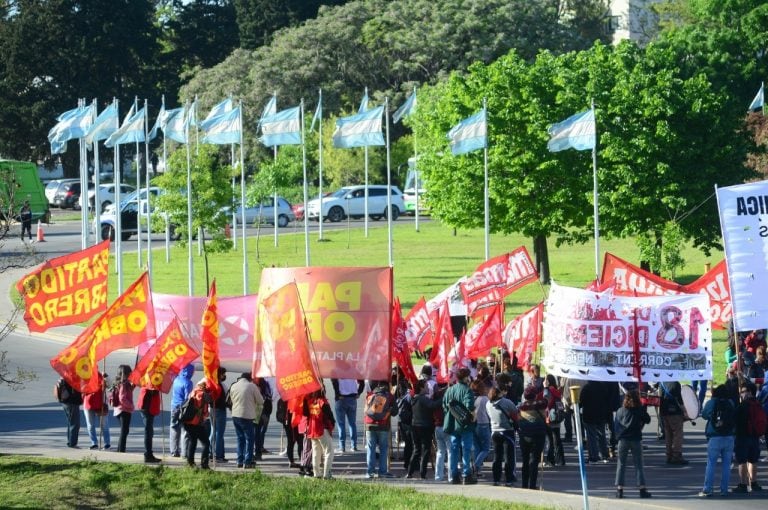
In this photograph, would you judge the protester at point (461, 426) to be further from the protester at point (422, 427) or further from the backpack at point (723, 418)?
the backpack at point (723, 418)

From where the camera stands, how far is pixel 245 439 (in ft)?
65.2

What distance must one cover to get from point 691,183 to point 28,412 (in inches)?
823

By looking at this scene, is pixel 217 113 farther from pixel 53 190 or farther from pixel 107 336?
pixel 53 190

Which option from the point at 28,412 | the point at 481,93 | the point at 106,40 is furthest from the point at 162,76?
the point at 28,412

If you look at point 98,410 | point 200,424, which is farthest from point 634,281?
point 98,410

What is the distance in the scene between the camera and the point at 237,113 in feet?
129

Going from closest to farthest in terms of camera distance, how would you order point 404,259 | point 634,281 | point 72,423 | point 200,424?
1. point 200,424
2. point 72,423
3. point 634,281
4. point 404,259

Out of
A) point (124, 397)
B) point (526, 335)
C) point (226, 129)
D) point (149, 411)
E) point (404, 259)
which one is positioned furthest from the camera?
point (404, 259)

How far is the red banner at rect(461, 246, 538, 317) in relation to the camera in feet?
81.7

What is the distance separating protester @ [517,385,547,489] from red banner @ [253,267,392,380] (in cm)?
199

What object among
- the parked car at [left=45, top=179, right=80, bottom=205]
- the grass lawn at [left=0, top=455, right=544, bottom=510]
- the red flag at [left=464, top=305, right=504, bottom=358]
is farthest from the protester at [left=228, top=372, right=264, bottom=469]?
the parked car at [left=45, top=179, right=80, bottom=205]

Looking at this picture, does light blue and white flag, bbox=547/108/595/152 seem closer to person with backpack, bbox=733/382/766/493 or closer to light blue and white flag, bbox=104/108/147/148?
light blue and white flag, bbox=104/108/147/148

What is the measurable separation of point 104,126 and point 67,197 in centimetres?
3880

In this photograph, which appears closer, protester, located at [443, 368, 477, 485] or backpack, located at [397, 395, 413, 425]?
protester, located at [443, 368, 477, 485]
